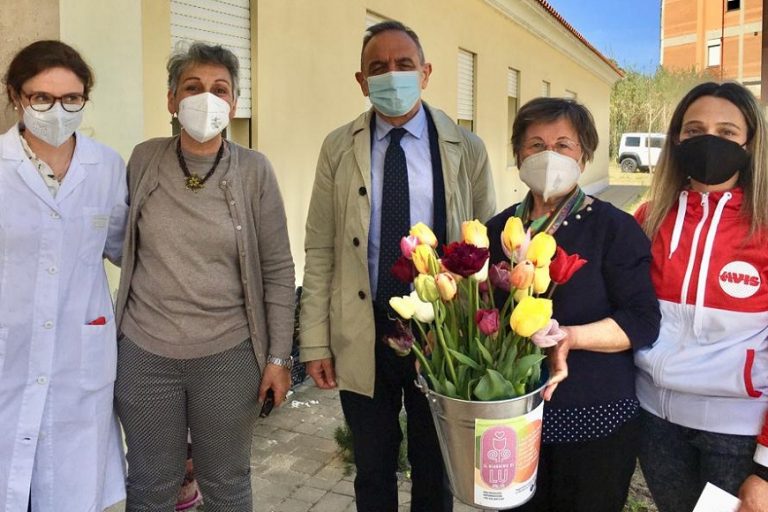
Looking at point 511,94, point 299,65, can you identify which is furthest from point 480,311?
point 511,94

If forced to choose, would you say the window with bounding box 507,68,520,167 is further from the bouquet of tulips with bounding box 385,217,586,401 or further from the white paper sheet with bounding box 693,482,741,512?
the bouquet of tulips with bounding box 385,217,586,401

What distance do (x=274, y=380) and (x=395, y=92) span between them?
45.9 inches

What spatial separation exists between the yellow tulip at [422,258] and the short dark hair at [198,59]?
4.16 feet

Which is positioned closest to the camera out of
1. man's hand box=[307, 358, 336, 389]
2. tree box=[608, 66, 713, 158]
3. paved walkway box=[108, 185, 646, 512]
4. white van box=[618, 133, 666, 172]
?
man's hand box=[307, 358, 336, 389]

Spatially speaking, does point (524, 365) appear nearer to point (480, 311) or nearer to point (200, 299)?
point (480, 311)

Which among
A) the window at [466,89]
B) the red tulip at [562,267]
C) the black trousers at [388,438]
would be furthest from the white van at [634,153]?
the red tulip at [562,267]

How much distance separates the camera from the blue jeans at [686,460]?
1875 mm

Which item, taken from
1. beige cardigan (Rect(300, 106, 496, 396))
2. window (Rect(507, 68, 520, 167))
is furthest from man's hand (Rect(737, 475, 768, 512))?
window (Rect(507, 68, 520, 167))

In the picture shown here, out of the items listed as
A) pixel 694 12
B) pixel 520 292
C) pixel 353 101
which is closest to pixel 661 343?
pixel 520 292

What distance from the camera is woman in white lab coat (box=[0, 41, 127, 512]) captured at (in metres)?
2.12

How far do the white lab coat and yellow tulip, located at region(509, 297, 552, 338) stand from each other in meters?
1.46

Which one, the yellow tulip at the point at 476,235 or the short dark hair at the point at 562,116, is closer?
the yellow tulip at the point at 476,235

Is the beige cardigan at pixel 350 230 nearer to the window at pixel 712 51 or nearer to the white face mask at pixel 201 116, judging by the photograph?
the white face mask at pixel 201 116

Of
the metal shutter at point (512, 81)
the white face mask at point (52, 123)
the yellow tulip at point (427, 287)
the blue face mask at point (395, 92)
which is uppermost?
the metal shutter at point (512, 81)
